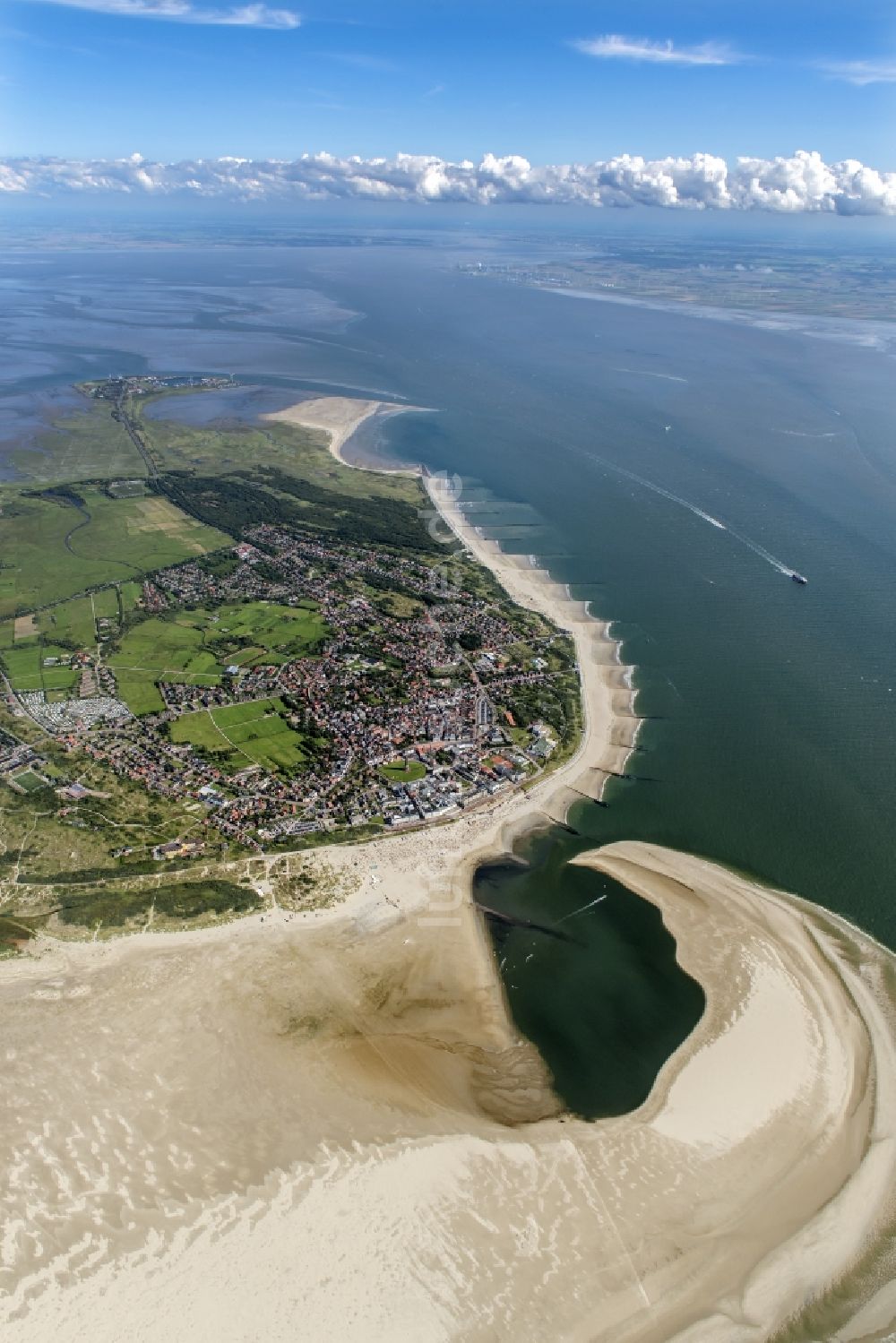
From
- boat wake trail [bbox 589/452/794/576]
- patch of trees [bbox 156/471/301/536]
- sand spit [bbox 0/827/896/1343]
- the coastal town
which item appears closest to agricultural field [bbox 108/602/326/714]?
the coastal town

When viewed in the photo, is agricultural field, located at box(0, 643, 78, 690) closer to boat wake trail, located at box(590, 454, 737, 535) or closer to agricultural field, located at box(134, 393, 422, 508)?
agricultural field, located at box(134, 393, 422, 508)

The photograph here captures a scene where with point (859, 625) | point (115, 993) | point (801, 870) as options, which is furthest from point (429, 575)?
point (115, 993)

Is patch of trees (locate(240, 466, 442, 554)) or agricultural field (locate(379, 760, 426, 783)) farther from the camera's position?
patch of trees (locate(240, 466, 442, 554))

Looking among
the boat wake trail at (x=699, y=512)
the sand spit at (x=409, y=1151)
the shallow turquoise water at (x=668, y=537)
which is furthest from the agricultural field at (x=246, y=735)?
the boat wake trail at (x=699, y=512)

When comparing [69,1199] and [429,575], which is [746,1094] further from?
[429,575]

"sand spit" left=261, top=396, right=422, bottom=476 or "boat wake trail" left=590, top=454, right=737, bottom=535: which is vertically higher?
"sand spit" left=261, top=396, right=422, bottom=476

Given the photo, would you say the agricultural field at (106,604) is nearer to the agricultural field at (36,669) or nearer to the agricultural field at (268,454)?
the agricultural field at (36,669)

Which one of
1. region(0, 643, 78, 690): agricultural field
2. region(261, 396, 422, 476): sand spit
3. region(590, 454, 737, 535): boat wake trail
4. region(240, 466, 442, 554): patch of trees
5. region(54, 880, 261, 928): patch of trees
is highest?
region(261, 396, 422, 476): sand spit
